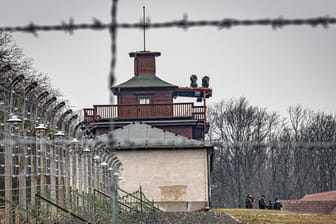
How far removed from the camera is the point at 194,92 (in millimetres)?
64562

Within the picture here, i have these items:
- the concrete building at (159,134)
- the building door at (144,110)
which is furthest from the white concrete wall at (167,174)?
the building door at (144,110)

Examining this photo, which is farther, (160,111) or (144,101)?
(144,101)

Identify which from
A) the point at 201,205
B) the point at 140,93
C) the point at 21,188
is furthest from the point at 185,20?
the point at 140,93

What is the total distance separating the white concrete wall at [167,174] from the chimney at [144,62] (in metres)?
15.6

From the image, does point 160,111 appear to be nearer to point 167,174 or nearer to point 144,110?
point 144,110

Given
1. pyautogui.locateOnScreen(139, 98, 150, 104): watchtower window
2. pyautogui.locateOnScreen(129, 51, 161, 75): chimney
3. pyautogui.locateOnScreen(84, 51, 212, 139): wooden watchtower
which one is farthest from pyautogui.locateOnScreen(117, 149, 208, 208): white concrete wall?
pyautogui.locateOnScreen(129, 51, 161, 75): chimney

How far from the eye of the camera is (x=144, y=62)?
62906 millimetres

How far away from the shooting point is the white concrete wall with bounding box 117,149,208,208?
45.8 meters

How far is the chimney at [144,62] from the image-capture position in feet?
205

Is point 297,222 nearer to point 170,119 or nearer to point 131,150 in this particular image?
point 131,150

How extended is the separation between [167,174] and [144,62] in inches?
692

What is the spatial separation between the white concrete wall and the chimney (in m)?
15.6

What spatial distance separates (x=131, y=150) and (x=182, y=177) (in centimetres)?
316

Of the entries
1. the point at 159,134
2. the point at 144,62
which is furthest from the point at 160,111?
the point at 144,62
